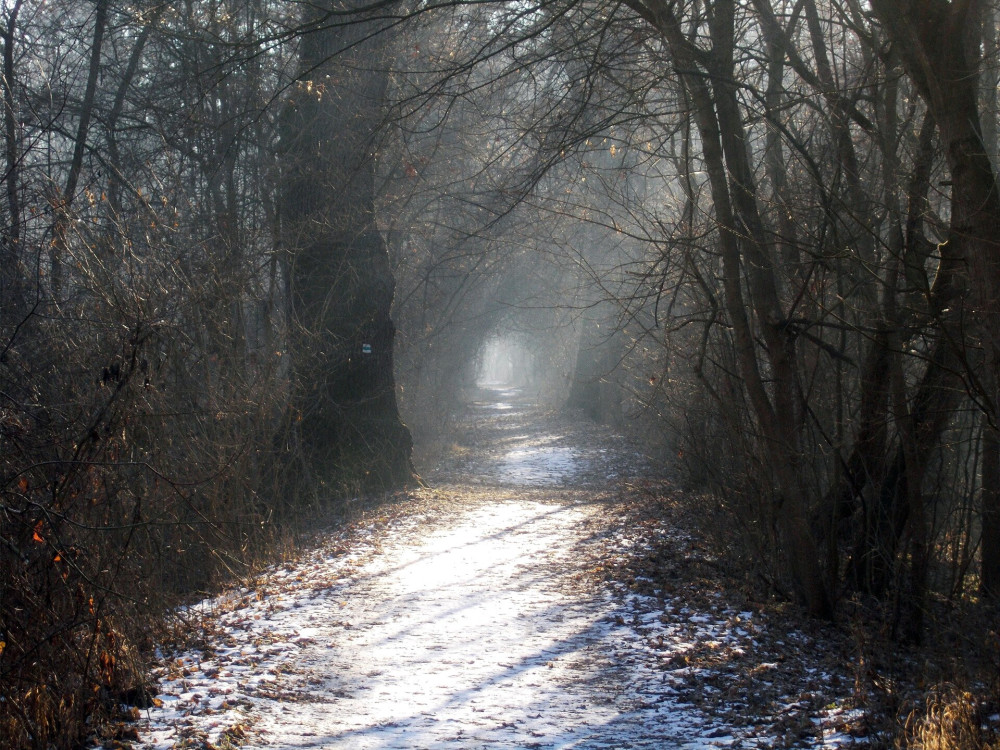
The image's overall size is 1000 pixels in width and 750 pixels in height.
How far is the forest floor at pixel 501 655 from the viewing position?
4.92 metres

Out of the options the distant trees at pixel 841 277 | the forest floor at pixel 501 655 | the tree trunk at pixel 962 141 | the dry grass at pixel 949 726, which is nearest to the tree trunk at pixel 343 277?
the forest floor at pixel 501 655

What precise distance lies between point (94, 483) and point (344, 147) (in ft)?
32.6

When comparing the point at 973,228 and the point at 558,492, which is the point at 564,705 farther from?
the point at 558,492

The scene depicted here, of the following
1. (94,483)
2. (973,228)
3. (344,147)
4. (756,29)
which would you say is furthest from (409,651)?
(344,147)

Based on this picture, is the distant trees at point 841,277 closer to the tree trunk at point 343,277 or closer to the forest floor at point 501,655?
the forest floor at point 501,655

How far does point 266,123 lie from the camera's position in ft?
49.4

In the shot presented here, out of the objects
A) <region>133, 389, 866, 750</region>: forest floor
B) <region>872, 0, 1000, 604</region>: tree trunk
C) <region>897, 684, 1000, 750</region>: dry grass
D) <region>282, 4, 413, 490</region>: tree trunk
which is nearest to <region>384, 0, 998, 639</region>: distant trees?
<region>872, 0, 1000, 604</region>: tree trunk

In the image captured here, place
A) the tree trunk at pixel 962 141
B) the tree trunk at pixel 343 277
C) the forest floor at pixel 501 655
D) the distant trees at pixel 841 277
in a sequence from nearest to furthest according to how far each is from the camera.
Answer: the tree trunk at pixel 962 141 → the forest floor at pixel 501 655 → the distant trees at pixel 841 277 → the tree trunk at pixel 343 277

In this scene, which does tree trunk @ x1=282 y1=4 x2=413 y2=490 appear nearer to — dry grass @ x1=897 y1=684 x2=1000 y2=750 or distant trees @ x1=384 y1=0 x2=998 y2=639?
distant trees @ x1=384 y1=0 x2=998 y2=639

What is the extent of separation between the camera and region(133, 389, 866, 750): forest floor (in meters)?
4.92

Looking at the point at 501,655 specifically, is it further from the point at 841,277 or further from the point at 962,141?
the point at 962,141

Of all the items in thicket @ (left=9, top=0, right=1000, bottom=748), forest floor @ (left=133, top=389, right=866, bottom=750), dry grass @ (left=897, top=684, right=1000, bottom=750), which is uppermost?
thicket @ (left=9, top=0, right=1000, bottom=748)

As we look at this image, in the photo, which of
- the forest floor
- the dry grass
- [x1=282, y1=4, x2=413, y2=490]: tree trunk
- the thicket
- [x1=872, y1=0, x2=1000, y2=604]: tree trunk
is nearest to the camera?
the dry grass

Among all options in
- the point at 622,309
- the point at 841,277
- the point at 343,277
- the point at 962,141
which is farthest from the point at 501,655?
the point at 343,277
